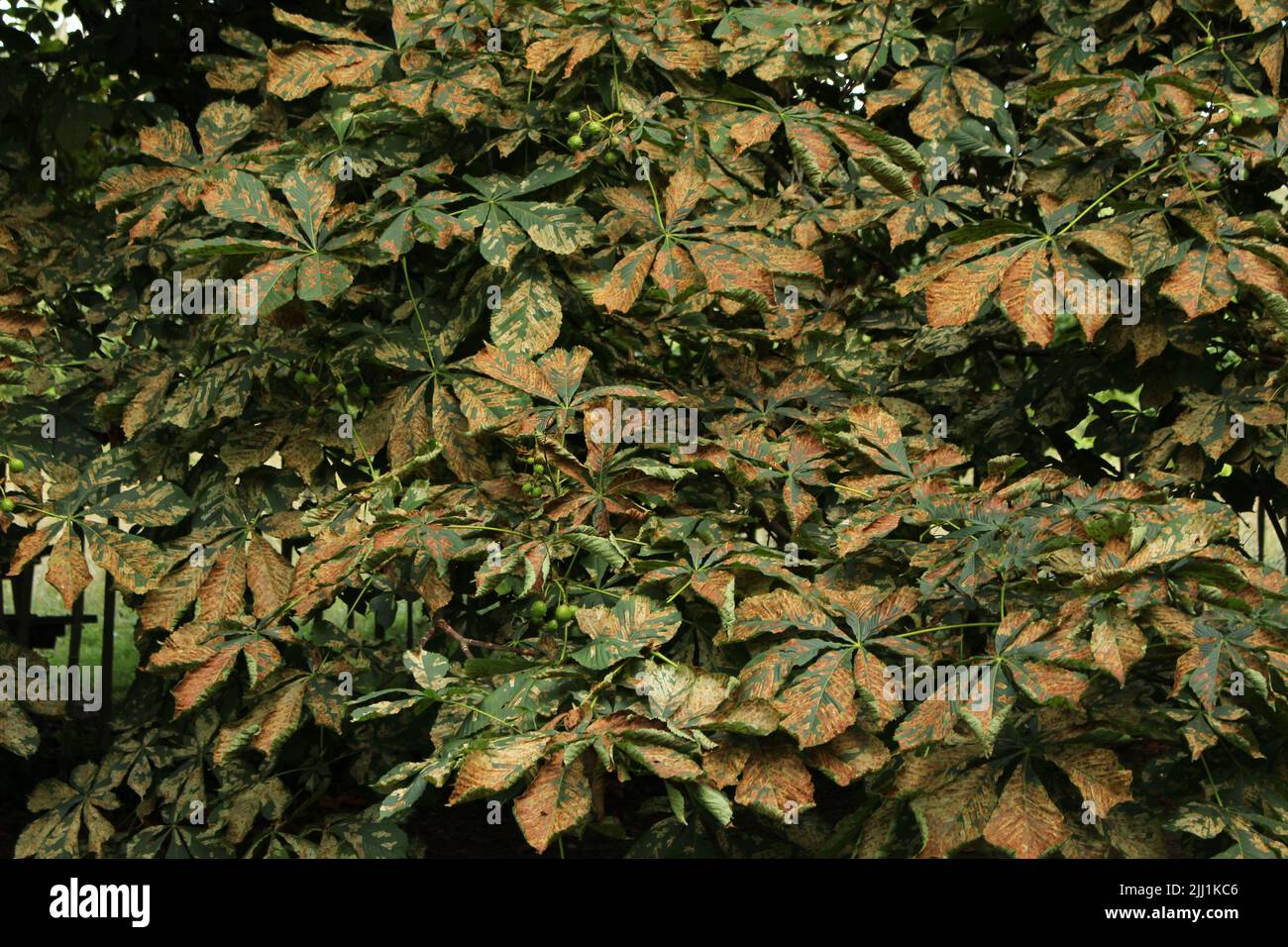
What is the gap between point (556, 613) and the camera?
7.78ft

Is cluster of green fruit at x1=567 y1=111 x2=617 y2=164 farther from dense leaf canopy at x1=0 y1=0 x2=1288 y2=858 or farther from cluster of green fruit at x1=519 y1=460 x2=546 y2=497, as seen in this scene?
cluster of green fruit at x1=519 y1=460 x2=546 y2=497

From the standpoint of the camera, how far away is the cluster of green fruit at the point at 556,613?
7.66 feet

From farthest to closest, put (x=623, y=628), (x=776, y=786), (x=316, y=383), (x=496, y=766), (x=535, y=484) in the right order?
(x=316, y=383) < (x=535, y=484) < (x=623, y=628) < (x=776, y=786) < (x=496, y=766)

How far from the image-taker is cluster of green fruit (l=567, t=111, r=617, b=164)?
260 cm

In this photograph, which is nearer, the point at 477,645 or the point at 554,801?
the point at 554,801

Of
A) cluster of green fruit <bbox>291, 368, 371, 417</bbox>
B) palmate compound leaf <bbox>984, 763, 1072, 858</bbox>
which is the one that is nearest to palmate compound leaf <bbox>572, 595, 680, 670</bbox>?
palmate compound leaf <bbox>984, 763, 1072, 858</bbox>

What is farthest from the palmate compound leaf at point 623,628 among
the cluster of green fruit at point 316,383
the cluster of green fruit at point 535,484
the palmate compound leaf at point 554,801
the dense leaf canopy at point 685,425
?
the cluster of green fruit at point 316,383

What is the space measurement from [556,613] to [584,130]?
96 cm

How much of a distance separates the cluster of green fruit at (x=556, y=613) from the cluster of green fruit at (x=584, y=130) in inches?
35.5

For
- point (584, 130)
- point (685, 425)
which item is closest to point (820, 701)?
point (685, 425)

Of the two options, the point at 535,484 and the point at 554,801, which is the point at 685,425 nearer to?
the point at 535,484

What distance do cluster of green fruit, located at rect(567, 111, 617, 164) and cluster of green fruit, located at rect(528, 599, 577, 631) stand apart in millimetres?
902

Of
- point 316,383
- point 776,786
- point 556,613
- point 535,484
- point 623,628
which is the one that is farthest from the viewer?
point 316,383

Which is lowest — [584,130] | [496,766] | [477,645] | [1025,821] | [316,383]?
[1025,821]
